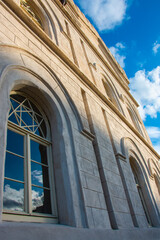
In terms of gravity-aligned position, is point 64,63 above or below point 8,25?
above

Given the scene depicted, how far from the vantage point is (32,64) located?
4.30 metres

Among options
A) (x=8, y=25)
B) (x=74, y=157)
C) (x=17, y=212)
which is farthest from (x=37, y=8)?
(x=17, y=212)

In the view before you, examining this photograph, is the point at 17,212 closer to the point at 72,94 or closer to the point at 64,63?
the point at 72,94

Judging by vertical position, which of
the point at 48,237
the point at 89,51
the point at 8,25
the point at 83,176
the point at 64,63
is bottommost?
the point at 48,237

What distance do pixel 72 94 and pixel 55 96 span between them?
0.76 m


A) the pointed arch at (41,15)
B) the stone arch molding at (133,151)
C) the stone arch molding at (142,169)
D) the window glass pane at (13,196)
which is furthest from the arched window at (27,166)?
the stone arch molding at (133,151)

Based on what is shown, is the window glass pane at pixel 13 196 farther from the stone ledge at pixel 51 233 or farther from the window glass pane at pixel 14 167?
the stone ledge at pixel 51 233

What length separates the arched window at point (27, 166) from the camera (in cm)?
289

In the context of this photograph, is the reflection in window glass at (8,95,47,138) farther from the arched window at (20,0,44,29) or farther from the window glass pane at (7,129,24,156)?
the arched window at (20,0,44,29)

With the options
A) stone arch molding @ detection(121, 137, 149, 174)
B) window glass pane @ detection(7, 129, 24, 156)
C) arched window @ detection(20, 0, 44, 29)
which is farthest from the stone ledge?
arched window @ detection(20, 0, 44, 29)

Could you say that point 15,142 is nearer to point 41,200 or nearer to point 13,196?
point 13,196

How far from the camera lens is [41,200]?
3.26 metres

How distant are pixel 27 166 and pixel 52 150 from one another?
0.90 meters

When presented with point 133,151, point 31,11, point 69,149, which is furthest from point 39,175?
point 31,11
